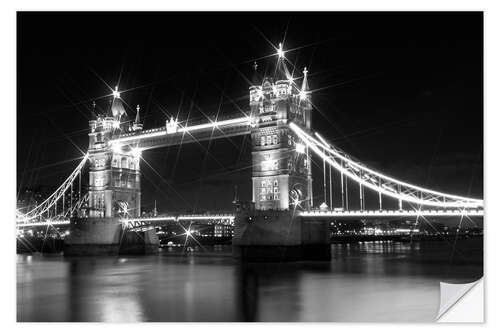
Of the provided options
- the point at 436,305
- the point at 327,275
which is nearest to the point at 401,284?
the point at 327,275

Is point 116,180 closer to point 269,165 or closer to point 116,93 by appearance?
point 116,93

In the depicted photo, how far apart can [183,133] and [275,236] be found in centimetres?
1018

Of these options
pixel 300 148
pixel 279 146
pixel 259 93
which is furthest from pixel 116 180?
pixel 300 148

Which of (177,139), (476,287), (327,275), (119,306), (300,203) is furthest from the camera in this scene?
(177,139)

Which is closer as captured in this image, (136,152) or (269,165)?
(269,165)

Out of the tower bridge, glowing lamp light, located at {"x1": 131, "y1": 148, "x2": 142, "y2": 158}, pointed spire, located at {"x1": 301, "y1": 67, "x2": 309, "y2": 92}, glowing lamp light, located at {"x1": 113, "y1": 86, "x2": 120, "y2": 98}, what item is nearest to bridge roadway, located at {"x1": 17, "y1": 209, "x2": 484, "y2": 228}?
the tower bridge

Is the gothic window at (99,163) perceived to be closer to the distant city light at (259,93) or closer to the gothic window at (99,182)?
the gothic window at (99,182)

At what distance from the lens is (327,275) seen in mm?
21922

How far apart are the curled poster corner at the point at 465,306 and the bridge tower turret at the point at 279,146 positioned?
17.6 meters

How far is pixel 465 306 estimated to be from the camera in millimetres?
10352

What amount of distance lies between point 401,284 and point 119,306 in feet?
29.8
